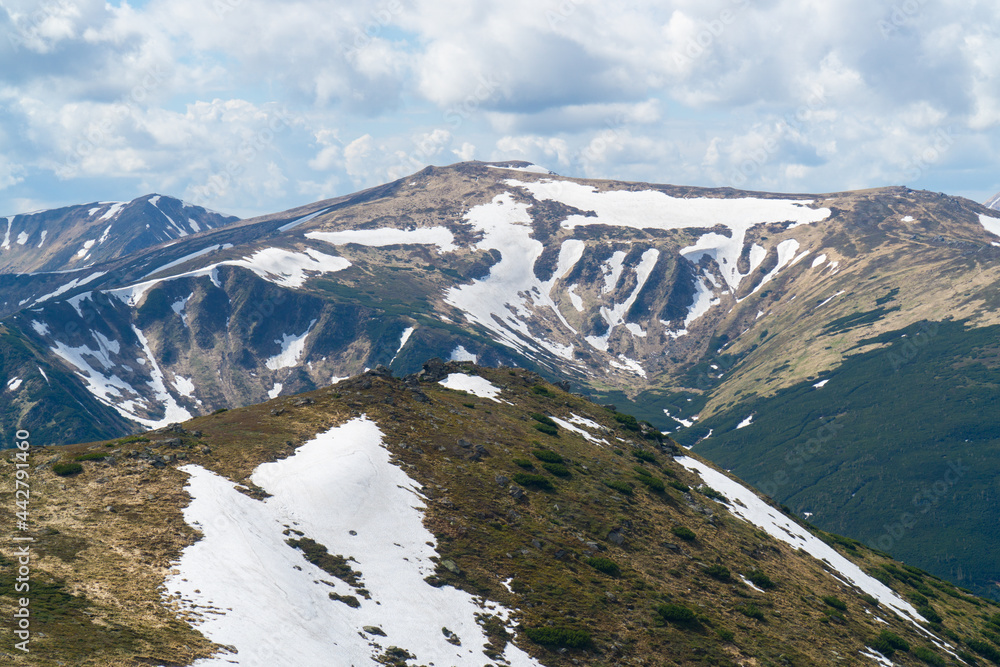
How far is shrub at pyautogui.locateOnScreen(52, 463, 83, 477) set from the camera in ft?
131

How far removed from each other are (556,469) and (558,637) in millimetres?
21842

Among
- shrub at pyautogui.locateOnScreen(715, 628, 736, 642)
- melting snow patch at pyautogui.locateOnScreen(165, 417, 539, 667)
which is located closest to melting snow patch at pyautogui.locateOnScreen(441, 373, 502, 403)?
melting snow patch at pyautogui.locateOnScreen(165, 417, 539, 667)

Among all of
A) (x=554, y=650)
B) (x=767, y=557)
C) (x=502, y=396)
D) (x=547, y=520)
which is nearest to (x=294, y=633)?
(x=554, y=650)

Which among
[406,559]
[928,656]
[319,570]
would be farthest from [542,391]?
[319,570]

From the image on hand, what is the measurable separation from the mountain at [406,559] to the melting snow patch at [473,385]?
27.2ft

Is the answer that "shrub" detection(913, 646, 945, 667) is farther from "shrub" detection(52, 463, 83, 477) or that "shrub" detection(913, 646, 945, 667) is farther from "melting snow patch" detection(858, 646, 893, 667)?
"shrub" detection(52, 463, 83, 477)

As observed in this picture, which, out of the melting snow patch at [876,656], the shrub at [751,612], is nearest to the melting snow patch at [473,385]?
the shrub at [751,612]

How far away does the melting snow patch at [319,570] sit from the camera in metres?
30.0

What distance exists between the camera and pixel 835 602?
53.0 metres

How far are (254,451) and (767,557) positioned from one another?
4355 cm

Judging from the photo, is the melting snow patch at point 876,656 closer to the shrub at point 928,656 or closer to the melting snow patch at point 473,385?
the shrub at point 928,656

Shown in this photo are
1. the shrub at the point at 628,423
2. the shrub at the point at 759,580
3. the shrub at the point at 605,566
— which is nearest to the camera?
the shrub at the point at 605,566

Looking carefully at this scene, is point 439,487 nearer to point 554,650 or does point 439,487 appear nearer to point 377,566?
point 377,566

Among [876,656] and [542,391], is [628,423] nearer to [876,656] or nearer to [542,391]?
[542,391]
